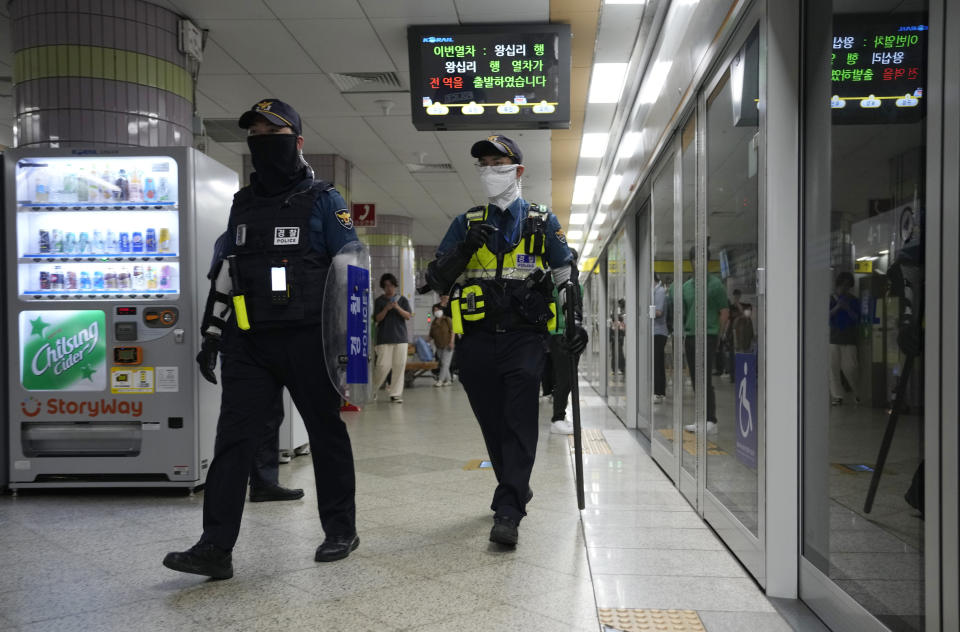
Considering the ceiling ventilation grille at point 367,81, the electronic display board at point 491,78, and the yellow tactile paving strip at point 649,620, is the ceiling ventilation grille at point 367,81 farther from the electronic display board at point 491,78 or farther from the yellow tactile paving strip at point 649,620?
the yellow tactile paving strip at point 649,620

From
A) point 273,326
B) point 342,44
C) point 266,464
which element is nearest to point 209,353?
point 273,326

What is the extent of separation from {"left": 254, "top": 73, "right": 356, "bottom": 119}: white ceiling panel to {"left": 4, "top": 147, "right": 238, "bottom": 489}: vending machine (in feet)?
10.8

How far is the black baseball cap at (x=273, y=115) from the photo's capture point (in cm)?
281

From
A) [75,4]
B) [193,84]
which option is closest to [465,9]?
[193,84]

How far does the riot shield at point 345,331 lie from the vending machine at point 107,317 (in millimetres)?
1771

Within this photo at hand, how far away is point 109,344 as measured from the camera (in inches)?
169

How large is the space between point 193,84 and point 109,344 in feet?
8.01

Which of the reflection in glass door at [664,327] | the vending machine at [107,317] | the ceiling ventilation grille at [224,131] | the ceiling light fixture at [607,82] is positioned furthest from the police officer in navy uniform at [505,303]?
the ceiling ventilation grille at [224,131]

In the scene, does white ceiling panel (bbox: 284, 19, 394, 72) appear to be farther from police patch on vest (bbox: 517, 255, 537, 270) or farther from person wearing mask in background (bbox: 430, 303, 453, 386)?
person wearing mask in background (bbox: 430, 303, 453, 386)

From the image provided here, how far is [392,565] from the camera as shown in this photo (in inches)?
111

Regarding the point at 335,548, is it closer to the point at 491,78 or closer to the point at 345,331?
the point at 345,331

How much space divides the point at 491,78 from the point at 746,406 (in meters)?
3.71

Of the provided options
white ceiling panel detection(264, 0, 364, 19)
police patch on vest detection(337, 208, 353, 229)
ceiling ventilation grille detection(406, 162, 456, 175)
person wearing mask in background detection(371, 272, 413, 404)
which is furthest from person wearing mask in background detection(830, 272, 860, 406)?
ceiling ventilation grille detection(406, 162, 456, 175)

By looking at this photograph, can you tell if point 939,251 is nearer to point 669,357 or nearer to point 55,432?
point 669,357
